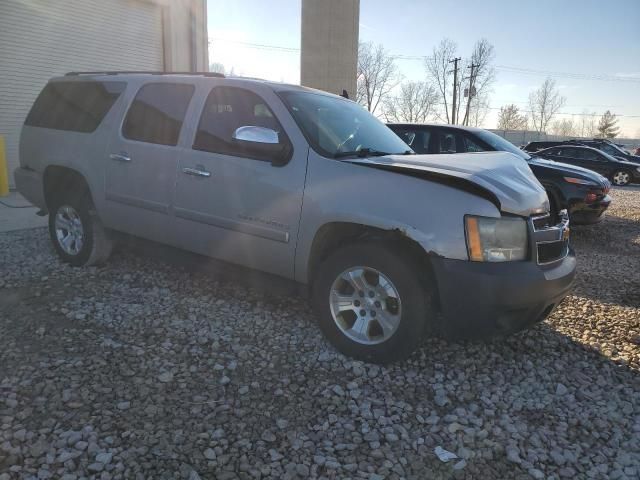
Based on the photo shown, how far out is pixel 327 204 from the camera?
3.20 meters

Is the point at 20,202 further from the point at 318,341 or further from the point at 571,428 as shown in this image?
the point at 571,428

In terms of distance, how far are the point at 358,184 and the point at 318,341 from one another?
4.07 feet

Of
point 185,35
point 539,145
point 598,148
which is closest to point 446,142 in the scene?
point 185,35

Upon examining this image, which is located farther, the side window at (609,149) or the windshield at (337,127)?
the side window at (609,149)

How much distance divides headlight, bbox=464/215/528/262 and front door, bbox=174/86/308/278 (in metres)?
1.19

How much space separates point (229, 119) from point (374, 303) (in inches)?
74.5

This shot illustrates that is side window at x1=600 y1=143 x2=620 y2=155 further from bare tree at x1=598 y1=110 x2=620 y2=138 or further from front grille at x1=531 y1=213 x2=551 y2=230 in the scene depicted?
bare tree at x1=598 y1=110 x2=620 y2=138

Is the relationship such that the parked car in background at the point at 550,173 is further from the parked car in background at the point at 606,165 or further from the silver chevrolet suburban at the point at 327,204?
the parked car in background at the point at 606,165

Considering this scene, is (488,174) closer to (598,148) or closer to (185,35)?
(185,35)

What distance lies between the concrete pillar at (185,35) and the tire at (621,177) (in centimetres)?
1480

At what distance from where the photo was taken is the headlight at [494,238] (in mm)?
2805

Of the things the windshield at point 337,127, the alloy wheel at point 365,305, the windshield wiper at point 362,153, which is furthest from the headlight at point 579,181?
the alloy wheel at point 365,305

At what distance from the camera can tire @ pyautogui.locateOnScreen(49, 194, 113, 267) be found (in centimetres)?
480

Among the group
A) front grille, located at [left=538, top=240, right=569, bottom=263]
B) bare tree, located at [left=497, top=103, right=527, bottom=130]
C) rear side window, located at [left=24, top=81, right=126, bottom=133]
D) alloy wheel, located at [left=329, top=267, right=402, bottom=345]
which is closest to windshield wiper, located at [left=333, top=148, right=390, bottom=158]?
alloy wheel, located at [left=329, top=267, right=402, bottom=345]
